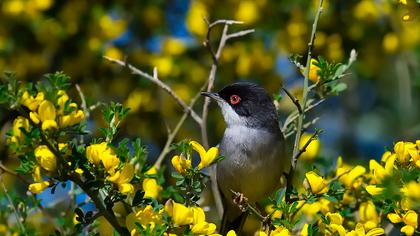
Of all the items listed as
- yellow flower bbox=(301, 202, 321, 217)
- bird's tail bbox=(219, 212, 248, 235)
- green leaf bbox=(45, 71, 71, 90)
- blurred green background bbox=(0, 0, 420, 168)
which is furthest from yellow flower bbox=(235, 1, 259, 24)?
green leaf bbox=(45, 71, 71, 90)

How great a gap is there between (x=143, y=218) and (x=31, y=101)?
472mm

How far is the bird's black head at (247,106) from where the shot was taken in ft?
13.0

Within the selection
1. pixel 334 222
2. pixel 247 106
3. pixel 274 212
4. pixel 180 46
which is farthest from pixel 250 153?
pixel 180 46

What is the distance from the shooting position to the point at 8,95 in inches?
93.7

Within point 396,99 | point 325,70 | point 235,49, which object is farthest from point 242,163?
point 396,99

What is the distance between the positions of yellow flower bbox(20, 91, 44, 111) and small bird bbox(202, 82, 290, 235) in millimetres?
1330

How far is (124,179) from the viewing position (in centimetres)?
243

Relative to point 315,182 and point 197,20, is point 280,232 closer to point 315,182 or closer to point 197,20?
point 315,182

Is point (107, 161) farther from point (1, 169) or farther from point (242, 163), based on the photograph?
point (242, 163)

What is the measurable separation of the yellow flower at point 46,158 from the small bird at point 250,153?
4.33 ft

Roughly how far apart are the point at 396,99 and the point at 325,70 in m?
4.48

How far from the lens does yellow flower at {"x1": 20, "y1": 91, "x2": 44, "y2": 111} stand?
2.43 metres

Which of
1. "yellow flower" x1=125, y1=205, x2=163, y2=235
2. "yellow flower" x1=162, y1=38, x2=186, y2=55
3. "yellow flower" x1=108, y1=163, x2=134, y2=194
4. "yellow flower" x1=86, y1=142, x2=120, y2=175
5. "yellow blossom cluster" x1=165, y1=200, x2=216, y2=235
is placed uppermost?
"yellow flower" x1=86, y1=142, x2=120, y2=175

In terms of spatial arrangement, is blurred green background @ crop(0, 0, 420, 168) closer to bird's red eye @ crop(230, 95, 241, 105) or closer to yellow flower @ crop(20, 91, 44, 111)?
bird's red eye @ crop(230, 95, 241, 105)
